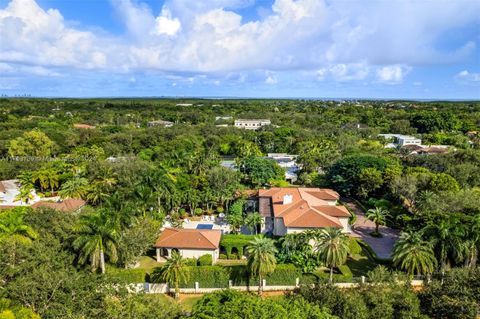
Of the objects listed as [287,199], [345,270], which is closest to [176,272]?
[345,270]

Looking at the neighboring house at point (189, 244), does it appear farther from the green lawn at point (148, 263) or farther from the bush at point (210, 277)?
the bush at point (210, 277)

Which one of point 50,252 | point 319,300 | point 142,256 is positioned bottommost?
point 142,256

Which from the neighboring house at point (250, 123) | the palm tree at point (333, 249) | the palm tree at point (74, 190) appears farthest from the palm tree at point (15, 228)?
the neighboring house at point (250, 123)

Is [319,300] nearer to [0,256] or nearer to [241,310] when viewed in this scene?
[241,310]

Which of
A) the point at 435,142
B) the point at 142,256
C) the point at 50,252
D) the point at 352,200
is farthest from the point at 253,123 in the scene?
the point at 50,252

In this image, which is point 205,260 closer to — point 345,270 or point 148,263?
point 148,263
